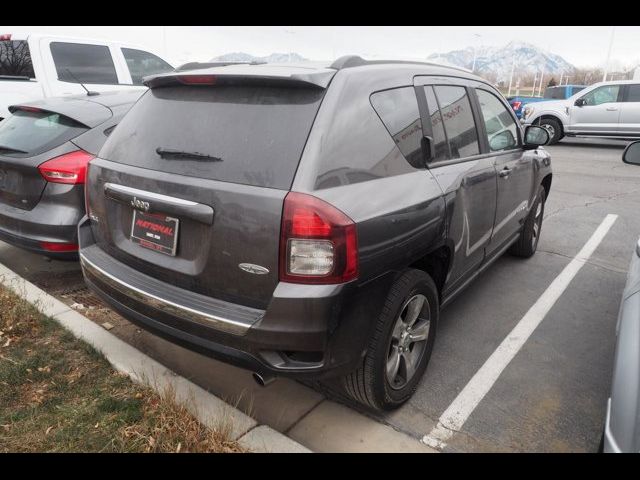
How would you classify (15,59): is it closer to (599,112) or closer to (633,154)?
(633,154)

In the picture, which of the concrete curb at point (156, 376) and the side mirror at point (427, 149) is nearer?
the concrete curb at point (156, 376)

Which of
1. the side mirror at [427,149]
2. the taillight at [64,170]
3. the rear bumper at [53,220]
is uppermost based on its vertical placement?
the side mirror at [427,149]

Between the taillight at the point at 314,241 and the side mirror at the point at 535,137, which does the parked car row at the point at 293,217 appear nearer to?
the taillight at the point at 314,241

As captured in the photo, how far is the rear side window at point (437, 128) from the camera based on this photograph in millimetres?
2816

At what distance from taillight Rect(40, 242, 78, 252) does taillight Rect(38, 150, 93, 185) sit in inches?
18.4

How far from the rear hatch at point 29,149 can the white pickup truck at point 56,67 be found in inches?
114

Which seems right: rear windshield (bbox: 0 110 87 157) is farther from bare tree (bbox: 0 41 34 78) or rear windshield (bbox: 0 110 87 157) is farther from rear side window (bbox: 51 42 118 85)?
bare tree (bbox: 0 41 34 78)

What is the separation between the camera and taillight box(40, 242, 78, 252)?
11.9 feet

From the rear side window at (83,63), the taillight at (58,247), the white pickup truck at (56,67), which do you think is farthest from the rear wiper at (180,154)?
the rear side window at (83,63)

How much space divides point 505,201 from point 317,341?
2.36 metres

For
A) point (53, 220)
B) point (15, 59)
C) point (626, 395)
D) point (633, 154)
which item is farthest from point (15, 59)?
point (626, 395)

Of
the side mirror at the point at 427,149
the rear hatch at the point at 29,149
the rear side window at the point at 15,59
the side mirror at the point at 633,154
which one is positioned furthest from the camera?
the rear side window at the point at 15,59

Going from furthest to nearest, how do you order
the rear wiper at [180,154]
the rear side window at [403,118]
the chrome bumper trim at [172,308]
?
the rear side window at [403,118], the rear wiper at [180,154], the chrome bumper trim at [172,308]
